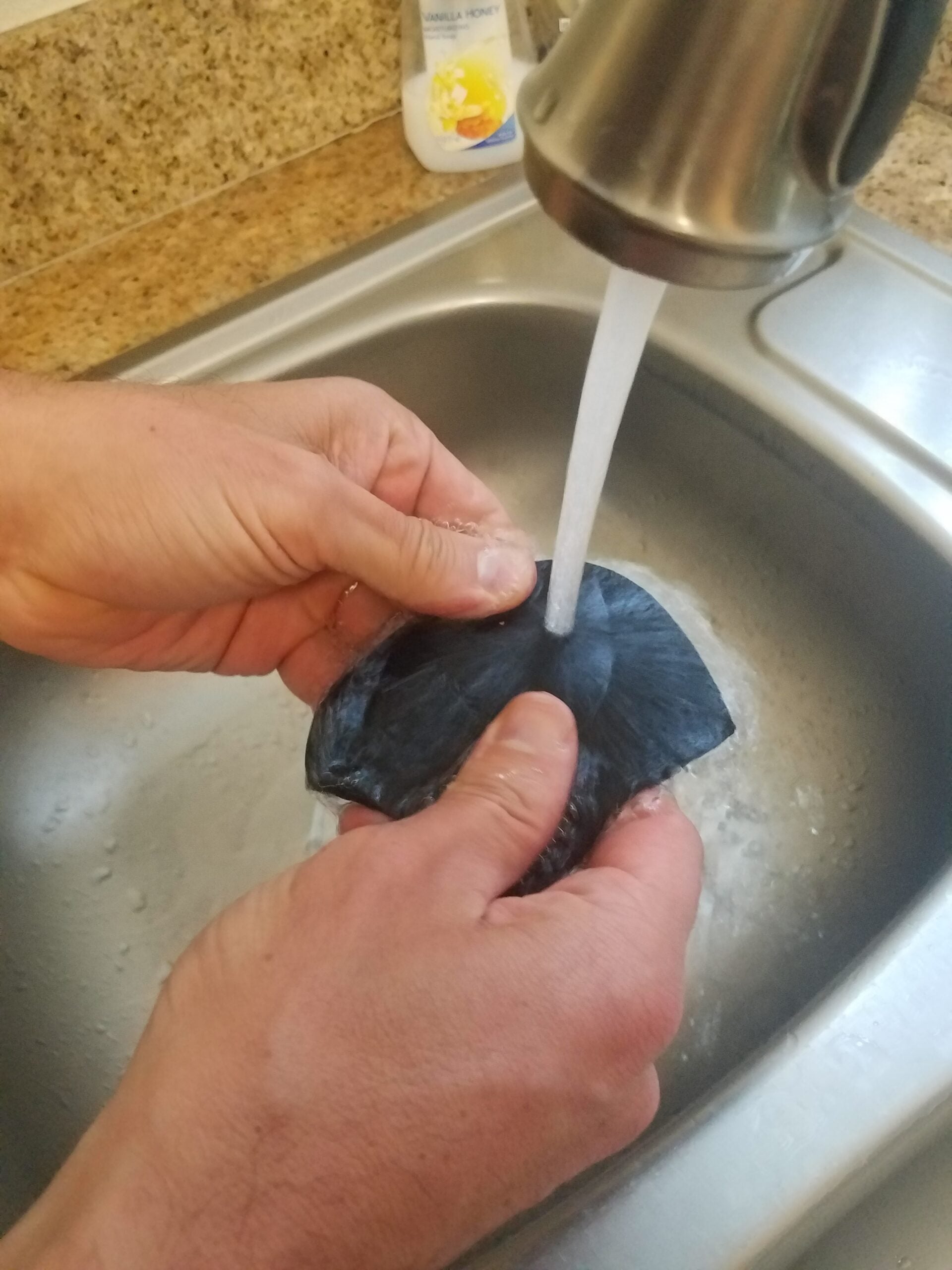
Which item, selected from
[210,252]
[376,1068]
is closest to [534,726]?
[376,1068]

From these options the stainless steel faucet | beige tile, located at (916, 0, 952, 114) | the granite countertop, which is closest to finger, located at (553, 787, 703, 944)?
the stainless steel faucet

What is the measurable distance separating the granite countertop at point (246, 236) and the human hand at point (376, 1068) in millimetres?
419

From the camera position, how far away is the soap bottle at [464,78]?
668 mm

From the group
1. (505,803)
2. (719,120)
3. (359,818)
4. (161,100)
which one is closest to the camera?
(719,120)

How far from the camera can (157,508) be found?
1.60 ft

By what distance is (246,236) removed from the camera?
695 mm

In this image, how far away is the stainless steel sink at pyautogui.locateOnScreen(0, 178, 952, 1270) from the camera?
0.55m

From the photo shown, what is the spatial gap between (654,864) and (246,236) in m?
0.52

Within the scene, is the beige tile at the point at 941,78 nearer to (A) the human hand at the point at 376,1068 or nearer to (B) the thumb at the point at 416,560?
(B) the thumb at the point at 416,560

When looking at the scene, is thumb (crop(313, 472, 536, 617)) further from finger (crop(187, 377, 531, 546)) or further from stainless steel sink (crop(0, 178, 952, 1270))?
stainless steel sink (crop(0, 178, 952, 1270))

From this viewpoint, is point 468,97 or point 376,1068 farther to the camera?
point 468,97

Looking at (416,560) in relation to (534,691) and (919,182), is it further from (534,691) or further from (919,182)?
(919,182)

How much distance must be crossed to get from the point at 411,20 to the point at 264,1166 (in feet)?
2.32

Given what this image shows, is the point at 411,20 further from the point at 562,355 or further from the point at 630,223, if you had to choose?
the point at 630,223
